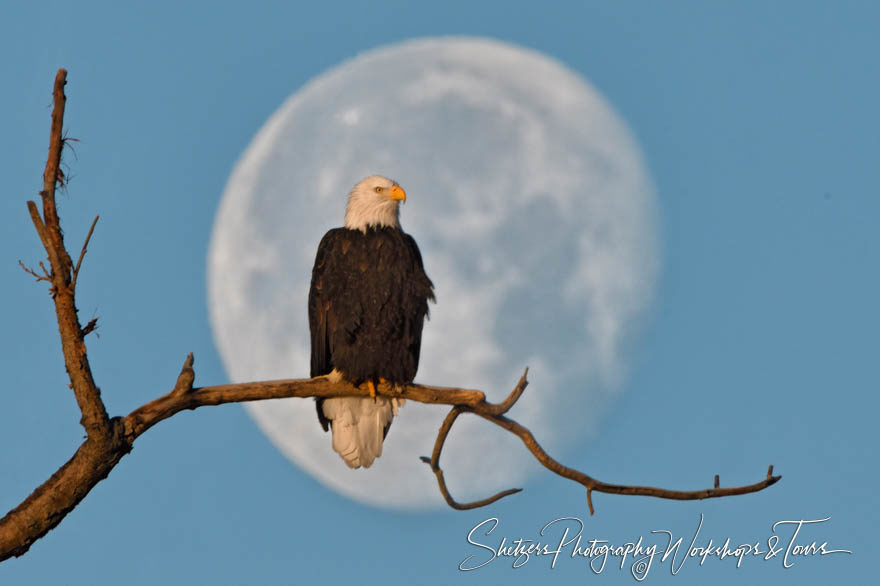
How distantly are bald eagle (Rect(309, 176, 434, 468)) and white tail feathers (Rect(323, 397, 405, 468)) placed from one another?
2.13 feet

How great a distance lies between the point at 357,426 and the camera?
25.4ft

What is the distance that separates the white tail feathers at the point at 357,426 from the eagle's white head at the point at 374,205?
1.48 metres

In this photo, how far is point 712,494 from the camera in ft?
17.4

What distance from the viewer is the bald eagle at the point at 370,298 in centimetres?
673

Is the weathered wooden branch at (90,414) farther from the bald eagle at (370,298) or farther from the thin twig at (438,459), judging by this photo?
the bald eagle at (370,298)

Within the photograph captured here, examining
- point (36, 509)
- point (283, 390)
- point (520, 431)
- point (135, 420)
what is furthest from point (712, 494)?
point (36, 509)

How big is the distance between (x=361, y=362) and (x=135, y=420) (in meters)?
1.86

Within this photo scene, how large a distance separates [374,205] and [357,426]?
5.99ft

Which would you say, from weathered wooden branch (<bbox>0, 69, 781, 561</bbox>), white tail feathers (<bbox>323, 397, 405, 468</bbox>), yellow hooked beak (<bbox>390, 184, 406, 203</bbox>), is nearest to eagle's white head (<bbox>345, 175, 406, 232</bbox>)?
yellow hooked beak (<bbox>390, 184, 406, 203</bbox>)

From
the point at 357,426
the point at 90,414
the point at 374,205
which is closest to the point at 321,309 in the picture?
the point at 374,205

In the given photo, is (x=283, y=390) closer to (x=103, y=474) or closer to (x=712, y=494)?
(x=103, y=474)

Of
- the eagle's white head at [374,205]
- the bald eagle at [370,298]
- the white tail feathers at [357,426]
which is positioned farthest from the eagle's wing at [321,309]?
the white tail feathers at [357,426]

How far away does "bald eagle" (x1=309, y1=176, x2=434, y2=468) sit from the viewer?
6727mm

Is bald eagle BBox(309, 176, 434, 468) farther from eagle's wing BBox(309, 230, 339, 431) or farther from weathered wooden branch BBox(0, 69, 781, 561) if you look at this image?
weathered wooden branch BBox(0, 69, 781, 561)
